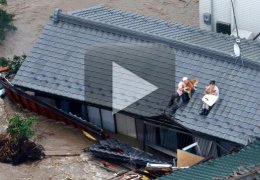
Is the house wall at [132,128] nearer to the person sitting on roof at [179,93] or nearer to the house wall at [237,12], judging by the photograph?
the person sitting on roof at [179,93]

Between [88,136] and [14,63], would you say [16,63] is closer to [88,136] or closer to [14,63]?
[14,63]

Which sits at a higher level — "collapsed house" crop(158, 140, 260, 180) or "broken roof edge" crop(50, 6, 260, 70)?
"broken roof edge" crop(50, 6, 260, 70)

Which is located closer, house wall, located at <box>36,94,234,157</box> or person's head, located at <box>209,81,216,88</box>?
person's head, located at <box>209,81,216,88</box>

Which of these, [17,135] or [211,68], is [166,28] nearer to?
[211,68]

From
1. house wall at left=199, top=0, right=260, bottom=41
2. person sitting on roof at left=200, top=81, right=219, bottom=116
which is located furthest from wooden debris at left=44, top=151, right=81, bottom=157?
house wall at left=199, top=0, right=260, bottom=41

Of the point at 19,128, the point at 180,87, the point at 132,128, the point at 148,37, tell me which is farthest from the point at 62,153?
the point at 148,37

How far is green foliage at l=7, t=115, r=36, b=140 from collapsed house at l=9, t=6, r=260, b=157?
207cm

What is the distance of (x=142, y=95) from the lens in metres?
31.9

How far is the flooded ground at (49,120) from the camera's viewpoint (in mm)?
30234

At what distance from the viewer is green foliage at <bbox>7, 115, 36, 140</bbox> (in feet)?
101

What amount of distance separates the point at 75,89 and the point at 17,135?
10.4 feet

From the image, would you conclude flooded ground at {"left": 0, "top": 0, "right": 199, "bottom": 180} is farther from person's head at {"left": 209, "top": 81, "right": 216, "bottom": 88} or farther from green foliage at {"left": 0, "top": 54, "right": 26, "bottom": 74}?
person's head at {"left": 209, "top": 81, "right": 216, "bottom": 88}
